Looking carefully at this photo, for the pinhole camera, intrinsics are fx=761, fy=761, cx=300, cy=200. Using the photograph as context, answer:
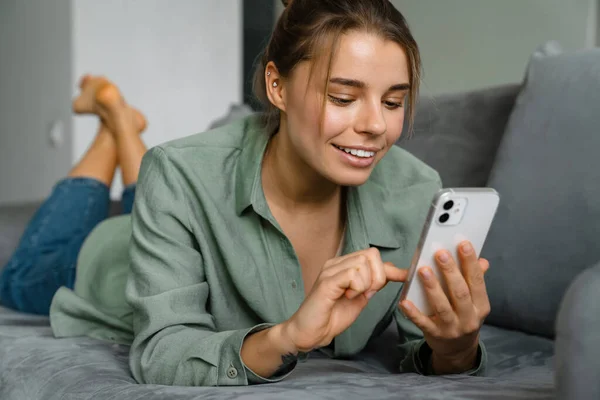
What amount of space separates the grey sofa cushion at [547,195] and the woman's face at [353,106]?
364 millimetres

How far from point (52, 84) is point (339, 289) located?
10.0 feet

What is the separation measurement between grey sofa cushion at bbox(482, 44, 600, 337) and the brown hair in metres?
0.30

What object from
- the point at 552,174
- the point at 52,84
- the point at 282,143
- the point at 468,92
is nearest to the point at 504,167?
the point at 552,174

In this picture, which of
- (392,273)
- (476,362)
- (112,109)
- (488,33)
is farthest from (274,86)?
(488,33)

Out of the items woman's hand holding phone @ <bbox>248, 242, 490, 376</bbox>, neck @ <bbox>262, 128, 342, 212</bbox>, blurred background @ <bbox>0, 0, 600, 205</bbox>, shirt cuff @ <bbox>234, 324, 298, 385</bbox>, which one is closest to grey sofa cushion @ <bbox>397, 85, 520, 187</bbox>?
neck @ <bbox>262, 128, 342, 212</bbox>

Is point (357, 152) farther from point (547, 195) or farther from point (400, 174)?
point (547, 195)

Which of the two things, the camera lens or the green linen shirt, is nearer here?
the camera lens

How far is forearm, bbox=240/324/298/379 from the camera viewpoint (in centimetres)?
93

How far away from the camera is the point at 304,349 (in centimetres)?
93

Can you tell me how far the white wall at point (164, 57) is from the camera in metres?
3.52

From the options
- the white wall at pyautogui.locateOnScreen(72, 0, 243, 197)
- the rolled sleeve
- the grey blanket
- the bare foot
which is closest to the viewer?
the grey blanket

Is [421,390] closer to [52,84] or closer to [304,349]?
[304,349]

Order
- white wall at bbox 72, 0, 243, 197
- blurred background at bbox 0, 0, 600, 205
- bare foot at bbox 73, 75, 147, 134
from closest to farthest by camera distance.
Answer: bare foot at bbox 73, 75, 147, 134 < blurred background at bbox 0, 0, 600, 205 < white wall at bbox 72, 0, 243, 197

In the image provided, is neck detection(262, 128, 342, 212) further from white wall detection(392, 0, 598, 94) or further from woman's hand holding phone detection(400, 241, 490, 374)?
white wall detection(392, 0, 598, 94)
